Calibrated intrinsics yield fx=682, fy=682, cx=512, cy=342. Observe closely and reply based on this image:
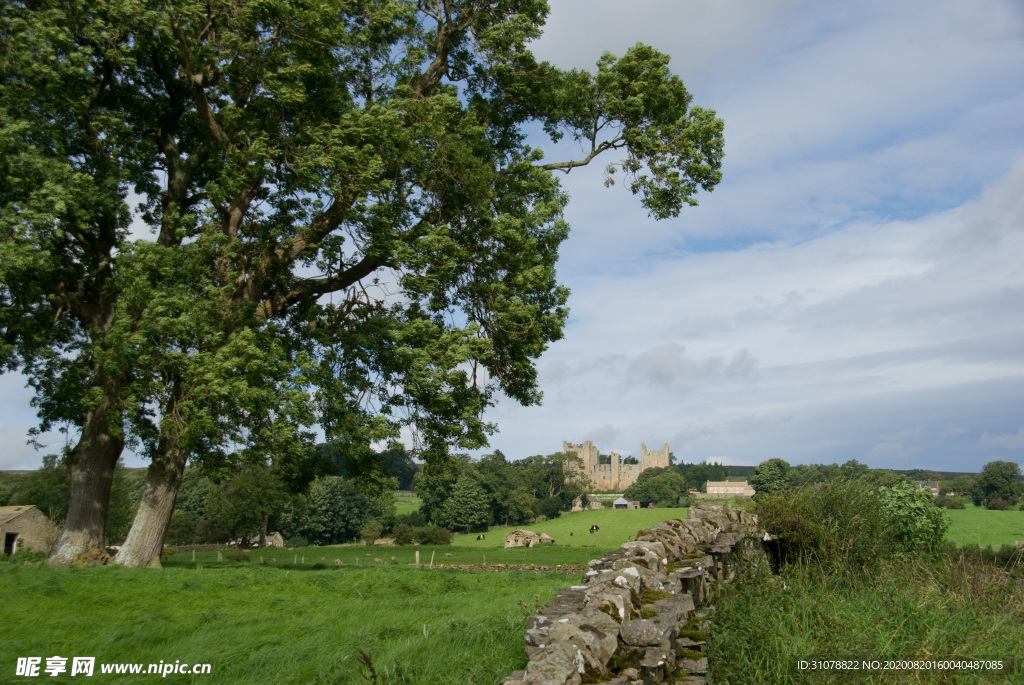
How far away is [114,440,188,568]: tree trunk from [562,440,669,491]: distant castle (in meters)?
168

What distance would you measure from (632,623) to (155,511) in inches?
574

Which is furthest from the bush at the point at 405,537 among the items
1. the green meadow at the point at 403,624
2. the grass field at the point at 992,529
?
the green meadow at the point at 403,624

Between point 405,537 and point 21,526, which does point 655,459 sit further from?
point 21,526

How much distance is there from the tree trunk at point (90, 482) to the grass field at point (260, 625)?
8.64 ft

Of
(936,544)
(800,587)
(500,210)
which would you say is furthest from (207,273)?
(936,544)

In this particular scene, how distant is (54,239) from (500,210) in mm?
10153

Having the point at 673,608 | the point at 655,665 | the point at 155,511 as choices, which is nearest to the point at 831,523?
the point at 673,608

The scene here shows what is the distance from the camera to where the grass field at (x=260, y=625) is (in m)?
6.53

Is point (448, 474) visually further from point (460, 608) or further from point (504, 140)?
point (504, 140)

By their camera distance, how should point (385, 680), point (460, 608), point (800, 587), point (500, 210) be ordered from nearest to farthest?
point (385, 680) < point (800, 587) < point (460, 608) < point (500, 210)

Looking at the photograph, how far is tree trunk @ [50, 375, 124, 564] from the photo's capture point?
53.1ft

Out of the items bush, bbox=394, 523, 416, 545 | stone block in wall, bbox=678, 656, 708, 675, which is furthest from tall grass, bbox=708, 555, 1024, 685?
bush, bbox=394, 523, 416, 545

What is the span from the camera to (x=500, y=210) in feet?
57.4

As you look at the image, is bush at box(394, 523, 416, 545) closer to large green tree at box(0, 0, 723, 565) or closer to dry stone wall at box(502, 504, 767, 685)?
large green tree at box(0, 0, 723, 565)
